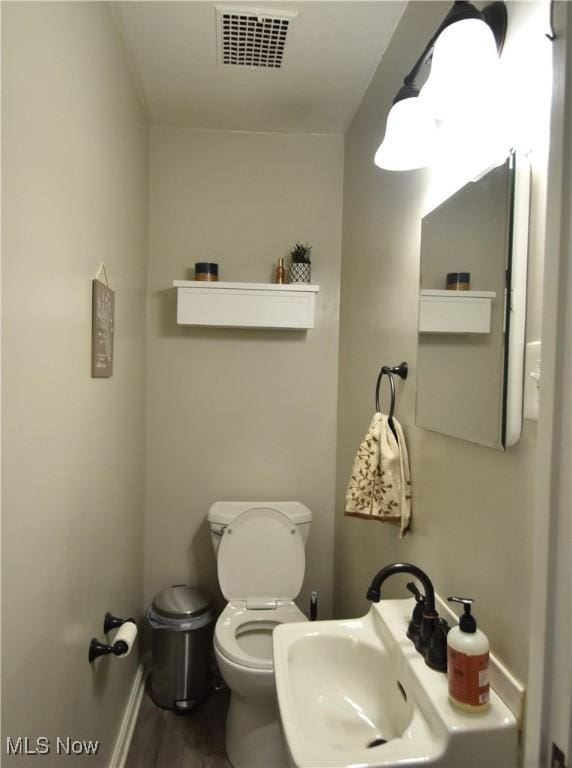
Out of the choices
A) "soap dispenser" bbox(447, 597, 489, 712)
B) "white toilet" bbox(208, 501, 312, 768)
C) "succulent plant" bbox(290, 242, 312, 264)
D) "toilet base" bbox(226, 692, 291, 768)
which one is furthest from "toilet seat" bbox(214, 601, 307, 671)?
"succulent plant" bbox(290, 242, 312, 264)

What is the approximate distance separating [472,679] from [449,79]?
112 cm

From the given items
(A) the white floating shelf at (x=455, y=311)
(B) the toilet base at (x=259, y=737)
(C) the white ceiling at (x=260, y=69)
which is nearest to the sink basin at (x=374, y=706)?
(B) the toilet base at (x=259, y=737)

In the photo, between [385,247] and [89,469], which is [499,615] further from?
[385,247]

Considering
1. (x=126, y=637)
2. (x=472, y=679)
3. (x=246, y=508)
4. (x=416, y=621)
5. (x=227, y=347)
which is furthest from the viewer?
(x=227, y=347)

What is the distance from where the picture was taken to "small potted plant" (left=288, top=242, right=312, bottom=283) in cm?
196

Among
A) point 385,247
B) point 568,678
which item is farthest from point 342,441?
point 568,678

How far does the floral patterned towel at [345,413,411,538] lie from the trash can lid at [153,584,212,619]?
976 mm

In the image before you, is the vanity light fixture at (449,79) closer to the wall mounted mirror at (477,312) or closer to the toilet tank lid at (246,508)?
the wall mounted mirror at (477,312)

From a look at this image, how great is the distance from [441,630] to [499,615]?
5.1 inches

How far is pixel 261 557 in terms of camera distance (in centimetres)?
184

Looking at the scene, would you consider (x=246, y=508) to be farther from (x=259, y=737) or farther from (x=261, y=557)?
(x=259, y=737)

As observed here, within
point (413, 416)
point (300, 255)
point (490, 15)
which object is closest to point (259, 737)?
point (413, 416)

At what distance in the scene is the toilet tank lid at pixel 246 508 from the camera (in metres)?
1.88

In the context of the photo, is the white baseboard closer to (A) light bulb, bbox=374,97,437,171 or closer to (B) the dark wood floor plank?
(B) the dark wood floor plank
